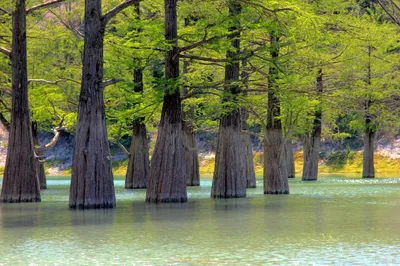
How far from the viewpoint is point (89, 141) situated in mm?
26906

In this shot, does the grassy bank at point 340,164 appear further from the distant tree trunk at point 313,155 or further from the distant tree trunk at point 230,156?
the distant tree trunk at point 230,156

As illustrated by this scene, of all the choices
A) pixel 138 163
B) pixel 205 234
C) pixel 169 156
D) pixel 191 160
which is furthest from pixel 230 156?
pixel 191 160

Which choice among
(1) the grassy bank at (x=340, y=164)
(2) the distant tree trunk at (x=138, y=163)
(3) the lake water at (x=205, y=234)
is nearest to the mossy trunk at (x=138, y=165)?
(2) the distant tree trunk at (x=138, y=163)

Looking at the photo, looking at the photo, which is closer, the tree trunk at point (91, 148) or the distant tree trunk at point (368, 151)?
the tree trunk at point (91, 148)

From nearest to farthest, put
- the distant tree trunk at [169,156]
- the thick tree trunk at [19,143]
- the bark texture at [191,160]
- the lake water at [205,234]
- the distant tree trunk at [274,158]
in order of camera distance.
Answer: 1. the lake water at [205,234]
2. the distant tree trunk at [169,156]
3. the thick tree trunk at [19,143]
4. the distant tree trunk at [274,158]
5. the bark texture at [191,160]

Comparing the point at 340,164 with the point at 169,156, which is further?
the point at 340,164

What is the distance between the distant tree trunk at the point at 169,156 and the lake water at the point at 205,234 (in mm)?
710

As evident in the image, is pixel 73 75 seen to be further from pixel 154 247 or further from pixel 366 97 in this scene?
pixel 154 247

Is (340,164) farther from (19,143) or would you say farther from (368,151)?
(19,143)

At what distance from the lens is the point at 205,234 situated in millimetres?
19000

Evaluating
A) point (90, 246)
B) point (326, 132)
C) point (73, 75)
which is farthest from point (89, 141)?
point (326, 132)

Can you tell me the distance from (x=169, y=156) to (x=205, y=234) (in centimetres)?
1083

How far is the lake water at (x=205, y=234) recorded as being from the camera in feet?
49.6

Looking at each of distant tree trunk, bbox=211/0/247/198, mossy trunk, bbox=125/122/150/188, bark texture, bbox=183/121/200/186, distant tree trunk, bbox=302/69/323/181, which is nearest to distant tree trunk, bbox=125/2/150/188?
mossy trunk, bbox=125/122/150/188
